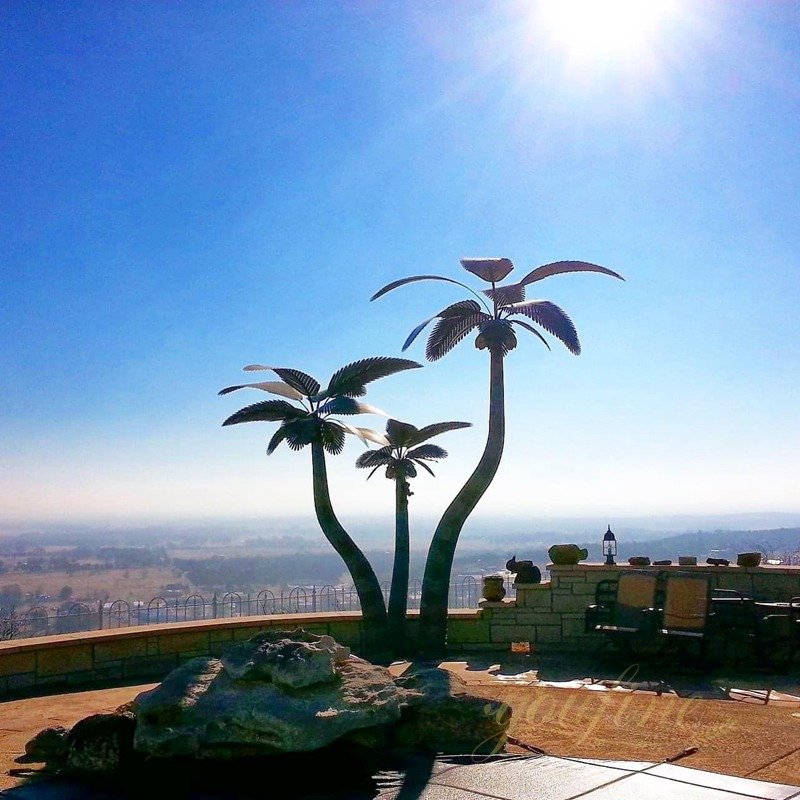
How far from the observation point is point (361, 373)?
12.9m

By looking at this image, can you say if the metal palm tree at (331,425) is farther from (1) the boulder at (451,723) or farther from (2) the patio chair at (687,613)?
(1) the boulder at (451,723)

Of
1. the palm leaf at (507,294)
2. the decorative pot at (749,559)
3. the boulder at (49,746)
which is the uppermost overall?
the palm leaf at (507,294)

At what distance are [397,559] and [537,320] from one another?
4.37 meters

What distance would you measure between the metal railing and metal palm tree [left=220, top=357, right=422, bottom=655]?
77cm

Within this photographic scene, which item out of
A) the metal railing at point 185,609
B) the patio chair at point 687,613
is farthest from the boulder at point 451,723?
the metal railing at point 185,609

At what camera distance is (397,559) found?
512 inches

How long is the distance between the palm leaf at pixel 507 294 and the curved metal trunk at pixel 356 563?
3.51 metres

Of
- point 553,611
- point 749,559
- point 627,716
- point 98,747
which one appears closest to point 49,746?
point 98,747

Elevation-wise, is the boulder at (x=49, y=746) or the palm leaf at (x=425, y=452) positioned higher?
the palm leaf at (x=425, y=452)

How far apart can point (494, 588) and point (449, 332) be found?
3.90 metres

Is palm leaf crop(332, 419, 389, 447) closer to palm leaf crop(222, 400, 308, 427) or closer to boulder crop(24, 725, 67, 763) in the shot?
palm leaf crop(222, 400, 308, 427)

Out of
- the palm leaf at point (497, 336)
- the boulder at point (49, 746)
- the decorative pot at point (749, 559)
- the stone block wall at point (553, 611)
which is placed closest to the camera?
the boulder at point (49, 746)

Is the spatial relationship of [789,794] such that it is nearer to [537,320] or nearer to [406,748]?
[406,748]

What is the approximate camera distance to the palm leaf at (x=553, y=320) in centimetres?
1195
